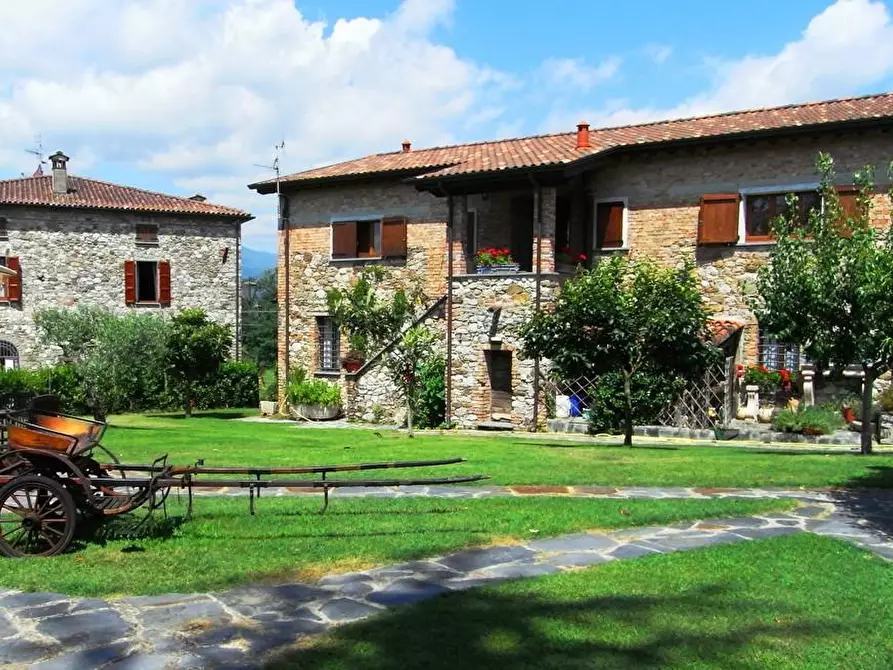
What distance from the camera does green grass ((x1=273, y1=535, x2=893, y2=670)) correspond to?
423 centimetres

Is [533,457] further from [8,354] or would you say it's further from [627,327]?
[8,354]

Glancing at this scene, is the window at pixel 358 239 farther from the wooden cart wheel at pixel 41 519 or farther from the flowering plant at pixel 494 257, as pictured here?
the wooden cart wheel at pixel 41 519

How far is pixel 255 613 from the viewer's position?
4.97 m

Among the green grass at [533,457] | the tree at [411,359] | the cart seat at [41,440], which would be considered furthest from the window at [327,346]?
the cart seat at [41,440]

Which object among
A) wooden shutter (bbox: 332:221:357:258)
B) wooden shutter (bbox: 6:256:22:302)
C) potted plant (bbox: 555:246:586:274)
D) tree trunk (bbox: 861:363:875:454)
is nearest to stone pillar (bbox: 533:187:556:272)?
potted plant (bbox: 555:246:586:274)

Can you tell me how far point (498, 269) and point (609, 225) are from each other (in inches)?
119

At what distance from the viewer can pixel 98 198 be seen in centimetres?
2958

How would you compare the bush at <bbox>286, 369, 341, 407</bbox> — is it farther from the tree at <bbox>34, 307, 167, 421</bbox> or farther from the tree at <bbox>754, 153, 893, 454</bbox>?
the tree at <bbox>754, 153, 893, 454</bbox>

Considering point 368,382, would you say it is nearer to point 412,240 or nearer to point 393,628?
point 412,240

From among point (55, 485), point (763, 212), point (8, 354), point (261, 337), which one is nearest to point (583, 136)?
point (763, 212)

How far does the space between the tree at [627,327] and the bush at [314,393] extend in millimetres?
10118

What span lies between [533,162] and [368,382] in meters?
7.79

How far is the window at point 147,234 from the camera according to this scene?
29719 millimetres

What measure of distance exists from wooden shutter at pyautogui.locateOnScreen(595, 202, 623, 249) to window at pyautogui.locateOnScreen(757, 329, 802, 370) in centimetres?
414
